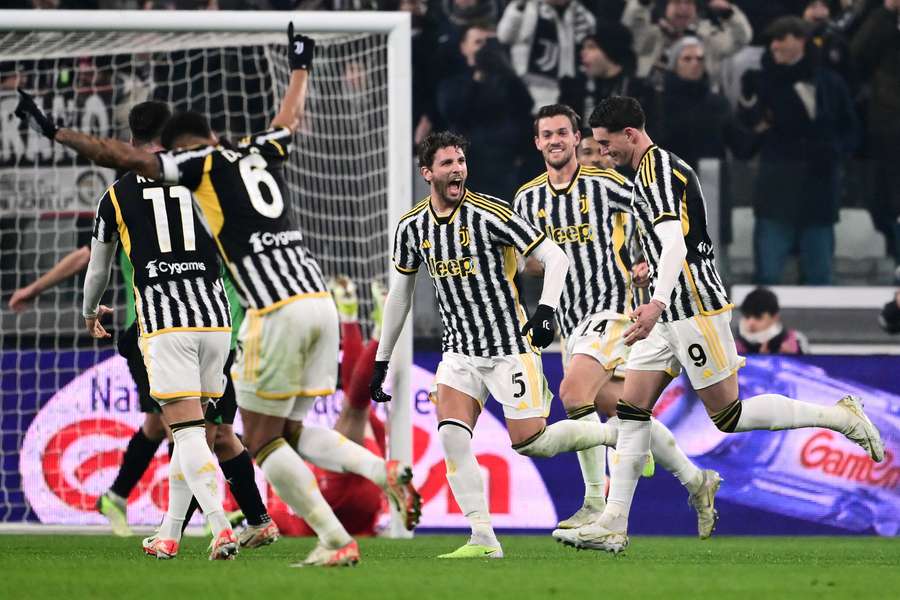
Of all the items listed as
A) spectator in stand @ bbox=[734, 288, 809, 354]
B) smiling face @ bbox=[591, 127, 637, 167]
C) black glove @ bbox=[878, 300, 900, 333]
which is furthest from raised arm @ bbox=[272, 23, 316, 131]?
black glove @ bbox=[878, 300, 900, 333]

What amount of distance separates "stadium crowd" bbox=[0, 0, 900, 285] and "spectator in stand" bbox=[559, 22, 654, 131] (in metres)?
0.01

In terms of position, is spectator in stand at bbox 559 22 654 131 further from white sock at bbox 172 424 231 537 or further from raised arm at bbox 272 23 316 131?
white sock at bbox 172 424 231 537

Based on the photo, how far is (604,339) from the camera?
786 centimetres

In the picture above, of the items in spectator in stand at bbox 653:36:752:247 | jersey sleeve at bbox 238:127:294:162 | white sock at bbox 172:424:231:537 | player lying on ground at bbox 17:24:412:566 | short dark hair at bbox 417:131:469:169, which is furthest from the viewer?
spectator in stand at bbox 653:36:752:247

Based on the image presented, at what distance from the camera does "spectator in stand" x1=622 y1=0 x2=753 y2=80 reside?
12.5 meters

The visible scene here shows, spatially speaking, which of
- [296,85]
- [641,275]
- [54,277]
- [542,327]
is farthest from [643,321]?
[54,277]

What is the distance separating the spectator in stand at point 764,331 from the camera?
1069cm

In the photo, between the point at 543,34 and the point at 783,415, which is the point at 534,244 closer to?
A: the point at 783,415

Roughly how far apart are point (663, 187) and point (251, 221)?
1923mm

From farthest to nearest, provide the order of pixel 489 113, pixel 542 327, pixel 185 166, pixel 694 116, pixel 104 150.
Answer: pixel 694 116, pixel 489 113, pixel 542 327, pixel 185 166, pixel 104 150

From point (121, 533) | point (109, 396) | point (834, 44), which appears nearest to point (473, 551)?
point (121, 533)

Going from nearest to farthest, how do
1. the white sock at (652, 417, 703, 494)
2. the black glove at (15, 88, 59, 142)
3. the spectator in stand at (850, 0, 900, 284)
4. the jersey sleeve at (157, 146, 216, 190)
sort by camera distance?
the black glove at (15, 88, 59, 142), the jersey sleeve at (157, 146, 216, 190), the white sock at (652, 417, 703, 494), the spectator in stand at (850, 0, 900, 284)

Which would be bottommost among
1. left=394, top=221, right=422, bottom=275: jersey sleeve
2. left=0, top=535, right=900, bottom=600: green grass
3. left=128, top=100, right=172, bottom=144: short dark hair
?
left=0, top=535, right=900, bottom=600: green grass

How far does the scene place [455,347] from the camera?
7.06 meters
